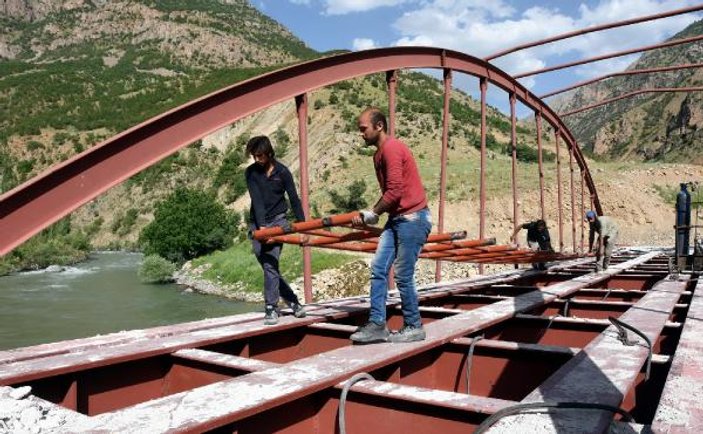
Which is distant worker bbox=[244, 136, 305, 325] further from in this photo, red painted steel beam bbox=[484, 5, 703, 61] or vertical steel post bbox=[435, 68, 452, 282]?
red painted steel beam bbox=[484, 5, 703, 61]

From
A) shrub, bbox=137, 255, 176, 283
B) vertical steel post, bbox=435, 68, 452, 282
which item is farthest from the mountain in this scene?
vertical steel post, bbox=435, 68, 452, 282

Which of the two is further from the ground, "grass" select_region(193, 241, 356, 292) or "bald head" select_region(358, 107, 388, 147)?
"bald head" select_region(358, 107, 388, 147)

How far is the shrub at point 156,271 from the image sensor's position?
31.5 m

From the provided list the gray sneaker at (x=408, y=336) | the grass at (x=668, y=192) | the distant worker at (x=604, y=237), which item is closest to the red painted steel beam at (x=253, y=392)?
the gray sneaker at (x=408, y=336)

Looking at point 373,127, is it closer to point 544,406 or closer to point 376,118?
point 376,118

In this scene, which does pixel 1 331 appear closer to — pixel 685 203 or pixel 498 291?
pixel 498 291

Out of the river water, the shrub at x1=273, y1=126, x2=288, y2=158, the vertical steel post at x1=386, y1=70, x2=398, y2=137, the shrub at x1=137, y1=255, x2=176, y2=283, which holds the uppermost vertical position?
the shrub at x1=273, y1=126, x2=288, y2=158

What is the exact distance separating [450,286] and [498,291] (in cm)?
60

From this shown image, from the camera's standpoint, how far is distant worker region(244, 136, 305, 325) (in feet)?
14.0

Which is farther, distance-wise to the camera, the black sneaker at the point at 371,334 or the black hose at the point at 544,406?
the black sneaker at the point at 371,334

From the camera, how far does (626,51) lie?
12234 millimetres

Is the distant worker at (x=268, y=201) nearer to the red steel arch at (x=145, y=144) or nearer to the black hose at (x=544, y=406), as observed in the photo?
the red steel arch at (x=145, y=144)

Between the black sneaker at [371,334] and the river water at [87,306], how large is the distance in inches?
678

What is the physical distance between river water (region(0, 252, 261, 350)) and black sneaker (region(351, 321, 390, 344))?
1723 centimetres
